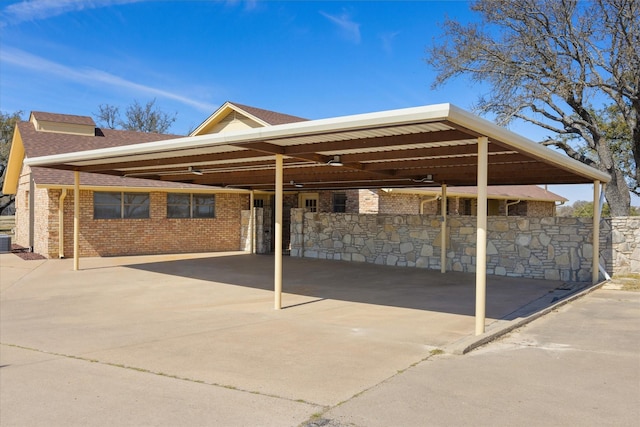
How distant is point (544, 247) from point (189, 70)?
29.8 meters

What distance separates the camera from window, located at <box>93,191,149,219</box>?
17500mm

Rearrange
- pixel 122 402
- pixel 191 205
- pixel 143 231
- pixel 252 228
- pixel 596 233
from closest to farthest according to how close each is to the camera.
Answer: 1. pixel 122 402
2. pixel 596 233
3. pixel 143 231
4. pixel 191 205
5. pixel 252 228

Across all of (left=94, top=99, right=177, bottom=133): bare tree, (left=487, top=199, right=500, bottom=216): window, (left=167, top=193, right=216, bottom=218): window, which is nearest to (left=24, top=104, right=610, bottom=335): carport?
(left=167, top=193, right=216, bottom=218): window

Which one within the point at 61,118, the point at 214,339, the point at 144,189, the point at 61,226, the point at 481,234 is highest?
the point at 61,118

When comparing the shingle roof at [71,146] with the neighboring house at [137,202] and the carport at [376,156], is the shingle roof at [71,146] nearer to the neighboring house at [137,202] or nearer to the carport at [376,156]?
the neighboring house at [137,202]

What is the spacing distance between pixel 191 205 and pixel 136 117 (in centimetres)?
3452

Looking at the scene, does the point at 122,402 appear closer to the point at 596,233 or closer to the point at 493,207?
the point at 596,233

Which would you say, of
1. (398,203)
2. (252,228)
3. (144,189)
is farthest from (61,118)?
(398,203)

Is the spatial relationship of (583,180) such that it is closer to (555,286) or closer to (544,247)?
(544,247)

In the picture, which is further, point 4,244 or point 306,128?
point 4,244

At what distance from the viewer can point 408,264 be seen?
1543 centimetres

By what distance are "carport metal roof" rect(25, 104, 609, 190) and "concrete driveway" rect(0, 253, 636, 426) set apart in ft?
8.64

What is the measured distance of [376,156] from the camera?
31.5ft

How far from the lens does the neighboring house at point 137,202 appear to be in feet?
56.1
